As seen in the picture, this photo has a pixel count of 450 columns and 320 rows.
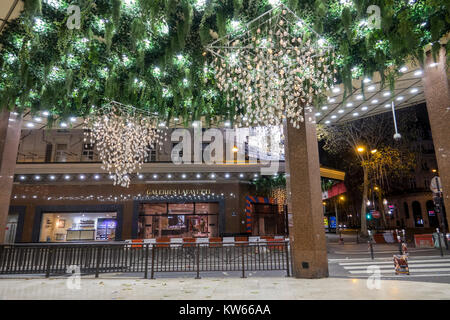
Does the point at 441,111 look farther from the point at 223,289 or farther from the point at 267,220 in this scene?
the point at 267,220

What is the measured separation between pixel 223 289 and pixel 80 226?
55.6ft

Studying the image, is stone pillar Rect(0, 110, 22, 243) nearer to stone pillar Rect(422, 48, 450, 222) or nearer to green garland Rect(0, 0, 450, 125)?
green garland Rect(0, 0, 450, 125)

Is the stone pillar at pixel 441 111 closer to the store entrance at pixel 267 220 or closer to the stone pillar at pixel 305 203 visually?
the stone pillar at pixel 305 203

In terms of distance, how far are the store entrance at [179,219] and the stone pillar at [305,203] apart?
1226 centimetres

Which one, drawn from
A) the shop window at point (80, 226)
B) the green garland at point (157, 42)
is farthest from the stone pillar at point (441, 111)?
the shop window at point (80, 226)

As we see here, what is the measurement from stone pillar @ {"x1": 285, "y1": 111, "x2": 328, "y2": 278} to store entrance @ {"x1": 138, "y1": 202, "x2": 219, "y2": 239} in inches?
483

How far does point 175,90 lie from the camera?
338 inches

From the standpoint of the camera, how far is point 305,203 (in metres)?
7.97

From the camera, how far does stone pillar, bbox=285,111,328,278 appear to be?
25.3 feet

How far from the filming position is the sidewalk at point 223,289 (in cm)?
547

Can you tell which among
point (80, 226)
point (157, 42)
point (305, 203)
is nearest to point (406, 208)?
point (305, 203)

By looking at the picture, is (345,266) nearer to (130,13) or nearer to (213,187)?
(130,13)

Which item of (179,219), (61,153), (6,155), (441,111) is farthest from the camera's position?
(61,153)
